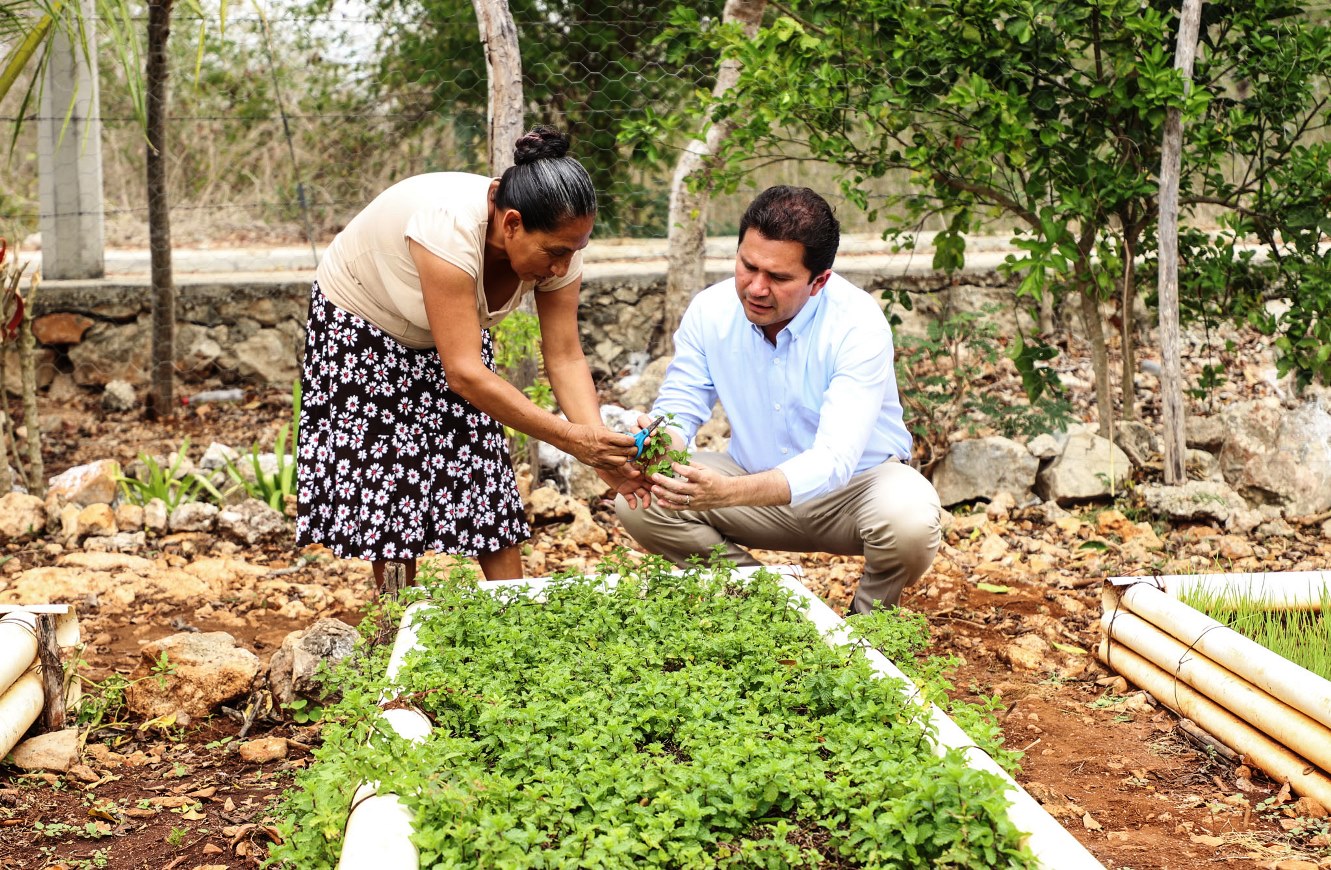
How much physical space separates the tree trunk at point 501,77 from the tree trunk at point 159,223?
2105mm

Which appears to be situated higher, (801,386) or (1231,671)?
(801,386)

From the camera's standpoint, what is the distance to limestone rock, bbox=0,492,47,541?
15.9 ft

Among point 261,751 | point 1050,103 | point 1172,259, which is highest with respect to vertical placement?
point 1050,103

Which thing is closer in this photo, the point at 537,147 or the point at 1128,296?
the point at 537,147

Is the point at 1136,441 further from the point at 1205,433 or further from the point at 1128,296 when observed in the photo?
the point at 1128,296

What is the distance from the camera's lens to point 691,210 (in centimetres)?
601

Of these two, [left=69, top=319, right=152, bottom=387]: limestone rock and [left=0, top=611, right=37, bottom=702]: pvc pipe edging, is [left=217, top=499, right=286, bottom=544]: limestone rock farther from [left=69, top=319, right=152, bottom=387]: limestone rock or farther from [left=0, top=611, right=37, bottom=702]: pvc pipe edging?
Result: [left=69, top=319, right=152, bottom=387]: limestone rock

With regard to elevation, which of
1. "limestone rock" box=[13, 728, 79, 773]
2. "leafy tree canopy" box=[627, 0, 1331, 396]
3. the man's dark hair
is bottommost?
"limestone rock" box=[13, 728, 79, 773]

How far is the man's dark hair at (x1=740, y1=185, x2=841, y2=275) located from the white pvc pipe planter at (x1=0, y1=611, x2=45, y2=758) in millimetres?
2153

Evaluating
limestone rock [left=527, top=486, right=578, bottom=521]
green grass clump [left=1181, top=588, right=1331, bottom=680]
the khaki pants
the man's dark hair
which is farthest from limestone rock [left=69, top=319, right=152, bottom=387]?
green grass clump [left=1181, top=588, right=1331, bottom=680]

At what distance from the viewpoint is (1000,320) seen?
7445 mm

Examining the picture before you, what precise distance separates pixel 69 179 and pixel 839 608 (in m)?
4.77

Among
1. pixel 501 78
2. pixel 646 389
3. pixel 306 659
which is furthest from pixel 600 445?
pixel 646 389

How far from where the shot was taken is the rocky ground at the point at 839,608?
8.97 feet
